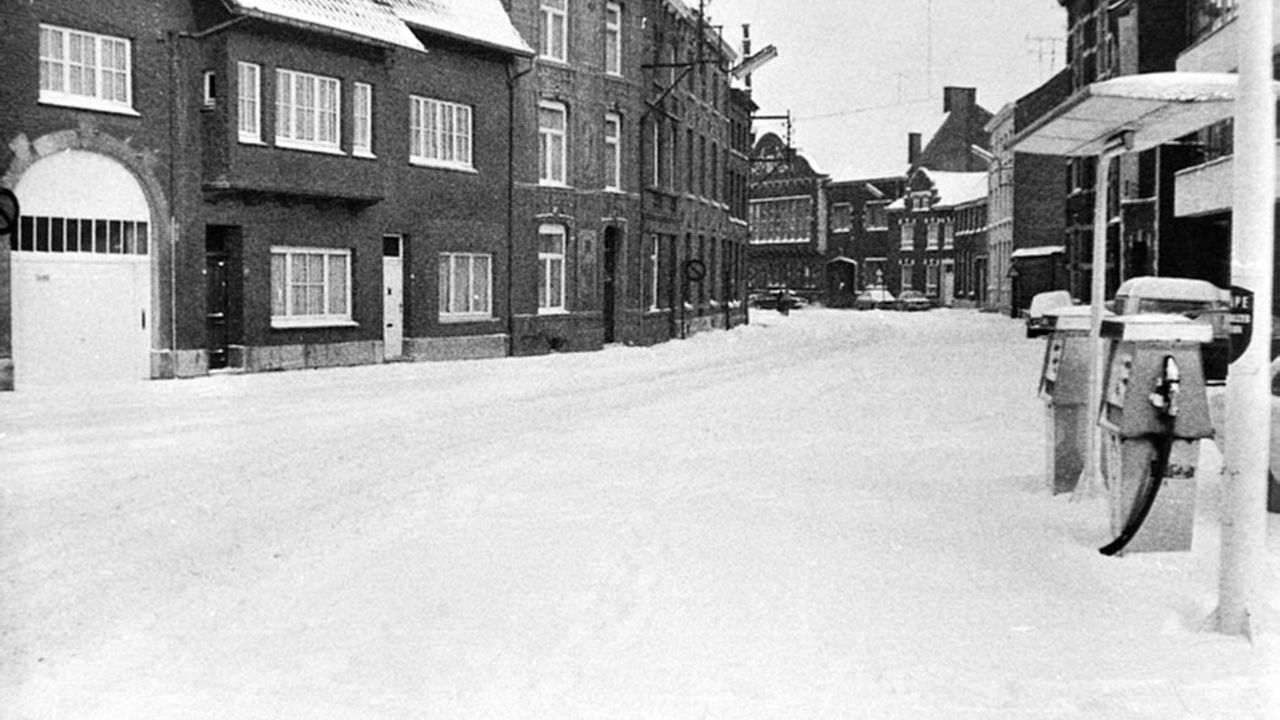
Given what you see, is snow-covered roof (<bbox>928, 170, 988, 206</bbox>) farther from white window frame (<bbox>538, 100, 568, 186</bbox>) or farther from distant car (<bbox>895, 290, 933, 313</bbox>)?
white window frame (<bbox>538, 100, 568, 186</bbox>)

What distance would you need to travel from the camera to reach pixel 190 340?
22078 mm

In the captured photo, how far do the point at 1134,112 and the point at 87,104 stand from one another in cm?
1656

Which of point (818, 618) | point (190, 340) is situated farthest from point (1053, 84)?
point (818, 618)

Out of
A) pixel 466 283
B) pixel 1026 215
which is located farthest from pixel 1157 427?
pixel 1026 215

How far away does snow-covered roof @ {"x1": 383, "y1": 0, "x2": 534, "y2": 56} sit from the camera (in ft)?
86.9

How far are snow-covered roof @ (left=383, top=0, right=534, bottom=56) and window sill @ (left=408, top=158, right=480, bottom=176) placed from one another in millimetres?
2638

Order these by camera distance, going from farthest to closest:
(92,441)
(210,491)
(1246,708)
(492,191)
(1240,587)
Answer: (492,191), (92,441), (210,491), (1240,587), (1246,708)

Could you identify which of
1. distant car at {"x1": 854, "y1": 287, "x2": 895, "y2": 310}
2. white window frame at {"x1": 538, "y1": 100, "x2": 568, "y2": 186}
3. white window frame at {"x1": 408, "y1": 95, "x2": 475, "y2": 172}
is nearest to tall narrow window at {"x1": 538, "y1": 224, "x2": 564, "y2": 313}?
white window frame at {"x1": 538, "y1": 100, "x2": 568, "y2": 186}

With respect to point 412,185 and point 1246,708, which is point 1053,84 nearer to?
point 412,185

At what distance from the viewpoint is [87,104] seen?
20141mm

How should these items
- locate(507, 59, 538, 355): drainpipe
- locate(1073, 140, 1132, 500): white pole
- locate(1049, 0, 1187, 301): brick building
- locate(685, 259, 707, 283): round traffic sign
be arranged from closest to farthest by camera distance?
locate(1073, 140, 1132, 500): white pole
locate(507, 59, 538, 355): drainpipe
locate(1049, 0, 1187, 301): brick building
locate(685, 259, 707, 283): round traffic sign

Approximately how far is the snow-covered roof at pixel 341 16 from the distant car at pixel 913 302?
191 feet

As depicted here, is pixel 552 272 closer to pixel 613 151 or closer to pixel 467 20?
pixel 613 151

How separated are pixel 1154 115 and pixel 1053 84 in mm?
52451
